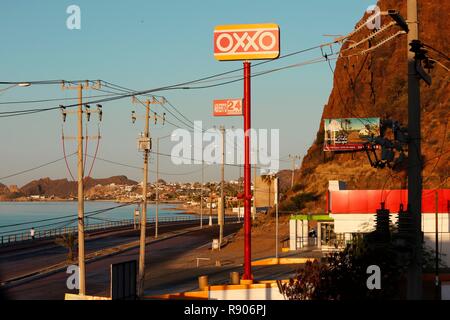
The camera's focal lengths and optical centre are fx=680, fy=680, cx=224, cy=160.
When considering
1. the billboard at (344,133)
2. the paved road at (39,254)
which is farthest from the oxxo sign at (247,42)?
the billboard at (344,133)

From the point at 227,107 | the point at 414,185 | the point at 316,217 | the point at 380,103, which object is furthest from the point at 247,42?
the point at 380,103

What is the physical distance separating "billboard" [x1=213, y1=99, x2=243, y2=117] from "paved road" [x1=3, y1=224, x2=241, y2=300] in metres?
15.0

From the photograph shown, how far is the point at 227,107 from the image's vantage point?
40.6m

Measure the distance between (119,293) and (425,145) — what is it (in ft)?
303

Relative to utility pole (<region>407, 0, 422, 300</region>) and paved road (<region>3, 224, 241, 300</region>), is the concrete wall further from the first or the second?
utility pole (<region>407, 0, 422, 300</region>)

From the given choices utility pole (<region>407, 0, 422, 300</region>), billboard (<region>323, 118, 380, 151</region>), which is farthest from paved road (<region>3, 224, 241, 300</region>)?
billboard (<region>323, 118, 380, 151</region>)

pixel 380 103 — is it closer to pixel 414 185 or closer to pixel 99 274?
pixel 99 274

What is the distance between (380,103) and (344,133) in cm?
1168

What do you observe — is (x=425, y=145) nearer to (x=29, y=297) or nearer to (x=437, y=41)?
(x=437, y=41)

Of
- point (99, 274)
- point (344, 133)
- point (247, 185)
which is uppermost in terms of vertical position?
point (344, 133)

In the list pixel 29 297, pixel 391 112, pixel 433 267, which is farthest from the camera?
pixel 391 112

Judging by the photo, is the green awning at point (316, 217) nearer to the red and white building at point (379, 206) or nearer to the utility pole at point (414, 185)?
the red and white building at point (379, 206)
